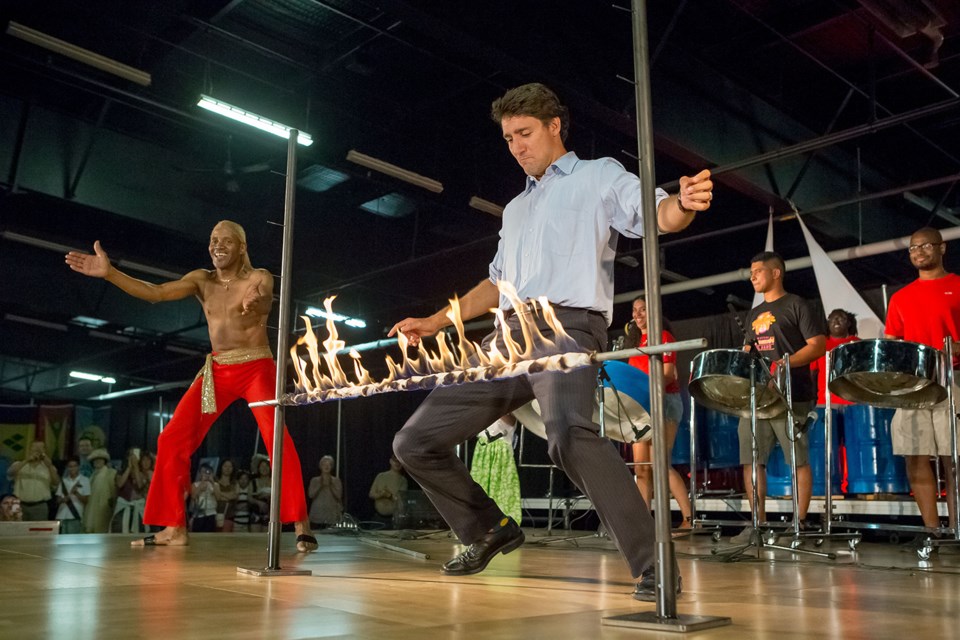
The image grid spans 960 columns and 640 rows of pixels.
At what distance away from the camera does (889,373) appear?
3809 mm

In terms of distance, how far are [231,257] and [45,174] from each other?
5092 millimetres

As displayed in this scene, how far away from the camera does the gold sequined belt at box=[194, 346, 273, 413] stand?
4.16m

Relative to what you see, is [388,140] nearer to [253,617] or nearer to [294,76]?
[294,76]

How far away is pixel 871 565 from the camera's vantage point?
11.5 ft

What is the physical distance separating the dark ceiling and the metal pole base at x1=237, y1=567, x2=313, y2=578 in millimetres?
3134

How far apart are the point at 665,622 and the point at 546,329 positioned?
0.90 meters

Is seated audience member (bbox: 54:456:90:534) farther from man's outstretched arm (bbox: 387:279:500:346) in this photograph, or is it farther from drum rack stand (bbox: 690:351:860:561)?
man's outstretched arm (bbox: 387:279:500:346)

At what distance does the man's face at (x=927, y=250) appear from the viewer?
4.58 meters

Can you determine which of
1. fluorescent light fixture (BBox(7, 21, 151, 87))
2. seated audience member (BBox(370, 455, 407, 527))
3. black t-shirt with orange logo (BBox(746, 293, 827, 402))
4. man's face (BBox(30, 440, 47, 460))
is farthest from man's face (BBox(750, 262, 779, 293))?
man's face (BBox(30, 440, 47, 460))

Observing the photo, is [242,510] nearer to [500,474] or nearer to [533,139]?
[500,474]

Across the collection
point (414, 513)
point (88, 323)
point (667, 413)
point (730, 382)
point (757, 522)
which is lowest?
point (414, 513)

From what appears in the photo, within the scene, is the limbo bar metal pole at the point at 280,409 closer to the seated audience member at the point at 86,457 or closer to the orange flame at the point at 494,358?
the orange flame at the point at 494,358

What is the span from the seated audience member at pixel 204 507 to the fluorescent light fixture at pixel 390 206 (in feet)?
13.5

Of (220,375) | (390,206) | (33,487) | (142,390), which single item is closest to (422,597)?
(220,375)
